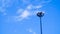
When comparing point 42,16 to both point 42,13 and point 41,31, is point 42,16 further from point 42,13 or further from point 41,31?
point 41,31

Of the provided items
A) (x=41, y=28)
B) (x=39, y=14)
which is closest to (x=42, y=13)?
(x=39, y=14)

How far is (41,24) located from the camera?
95.6 ft

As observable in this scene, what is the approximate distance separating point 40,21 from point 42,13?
1.39 metres

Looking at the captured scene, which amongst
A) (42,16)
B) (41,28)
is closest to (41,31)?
(41,28)

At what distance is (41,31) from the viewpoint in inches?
1091

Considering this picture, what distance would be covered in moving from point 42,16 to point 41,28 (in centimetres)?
214

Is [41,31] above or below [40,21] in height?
below

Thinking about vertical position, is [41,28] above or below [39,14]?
below

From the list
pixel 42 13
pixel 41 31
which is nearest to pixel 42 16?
pixel 42 13

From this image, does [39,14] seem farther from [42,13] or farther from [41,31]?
[41,31]

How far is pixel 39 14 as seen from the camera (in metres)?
29.1

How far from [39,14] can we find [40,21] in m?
1.18

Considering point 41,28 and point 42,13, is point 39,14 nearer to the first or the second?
point 42,13

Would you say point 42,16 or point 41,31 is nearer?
point 41,31
